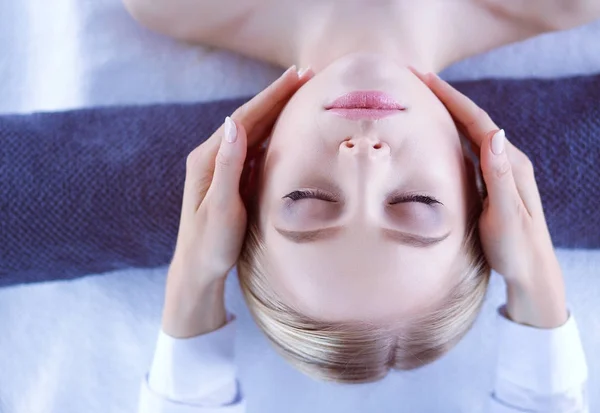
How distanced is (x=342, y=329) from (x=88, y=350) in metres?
0.54

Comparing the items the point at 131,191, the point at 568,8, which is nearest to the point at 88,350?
the point at 131,191

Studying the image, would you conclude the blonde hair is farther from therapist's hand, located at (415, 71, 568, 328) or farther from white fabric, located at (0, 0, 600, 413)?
white fabric, located at (0, 0, 600, 413)

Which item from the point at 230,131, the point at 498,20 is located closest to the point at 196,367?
the point at 230,131

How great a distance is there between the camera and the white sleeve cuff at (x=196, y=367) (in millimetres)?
902

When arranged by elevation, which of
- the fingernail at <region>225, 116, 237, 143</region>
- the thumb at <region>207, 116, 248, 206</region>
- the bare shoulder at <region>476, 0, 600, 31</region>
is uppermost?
the bare shoulder at <region>476, 0, 600, 31</region>

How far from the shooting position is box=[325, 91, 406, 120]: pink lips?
27.6 inches

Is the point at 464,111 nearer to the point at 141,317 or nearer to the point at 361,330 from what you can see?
the point at 361,330

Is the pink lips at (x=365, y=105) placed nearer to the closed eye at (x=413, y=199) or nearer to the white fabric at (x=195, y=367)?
the closed eye at (x=413, y=199)

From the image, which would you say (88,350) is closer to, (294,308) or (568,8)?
(294,308)

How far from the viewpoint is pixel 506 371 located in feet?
3.10

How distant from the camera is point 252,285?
0.80m

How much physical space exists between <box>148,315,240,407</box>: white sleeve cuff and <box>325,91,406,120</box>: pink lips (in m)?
0.40

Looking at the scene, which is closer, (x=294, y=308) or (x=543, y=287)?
(x=294, y=308)

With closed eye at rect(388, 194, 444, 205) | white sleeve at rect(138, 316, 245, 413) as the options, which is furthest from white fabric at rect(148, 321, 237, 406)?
closed eye at rect(388, 194, 444, 205)
